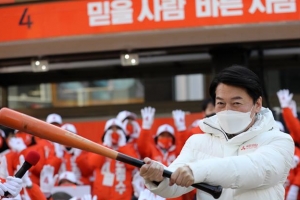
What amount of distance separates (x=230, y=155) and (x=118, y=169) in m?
4.76

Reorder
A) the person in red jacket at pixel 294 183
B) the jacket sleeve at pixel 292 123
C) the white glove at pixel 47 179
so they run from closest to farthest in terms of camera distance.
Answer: the white glove at pixel 47 179 → the person in red jacket at pixel 294 183 → the jacket sleeve at pixel 292 123

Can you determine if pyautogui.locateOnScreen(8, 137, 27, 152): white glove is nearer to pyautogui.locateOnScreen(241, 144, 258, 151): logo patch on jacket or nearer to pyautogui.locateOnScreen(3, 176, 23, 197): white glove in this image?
pyautogui.locateOnScreen(3, 176, 23, 197): white glove

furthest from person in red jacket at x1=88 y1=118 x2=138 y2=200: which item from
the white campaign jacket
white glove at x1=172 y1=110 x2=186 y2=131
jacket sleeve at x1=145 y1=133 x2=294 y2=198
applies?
jacket sleeve at x1=145 y1=133 x2=294 y2=198

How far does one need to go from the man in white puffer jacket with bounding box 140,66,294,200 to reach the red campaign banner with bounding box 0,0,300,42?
16.6 feet

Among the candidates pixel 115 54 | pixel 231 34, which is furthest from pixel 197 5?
pixel 115 54

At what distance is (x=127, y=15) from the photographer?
313 inches

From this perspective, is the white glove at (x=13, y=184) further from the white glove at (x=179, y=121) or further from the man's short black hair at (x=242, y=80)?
the white glove at (x=179, y=121)

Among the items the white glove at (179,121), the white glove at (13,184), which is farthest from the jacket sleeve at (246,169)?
the white glove at (179,121)

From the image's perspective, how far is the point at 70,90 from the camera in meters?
9.56

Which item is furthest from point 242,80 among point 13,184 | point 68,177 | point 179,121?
point 179,121

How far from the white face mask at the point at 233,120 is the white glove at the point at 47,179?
4.27 m

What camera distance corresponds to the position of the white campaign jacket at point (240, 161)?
241cm

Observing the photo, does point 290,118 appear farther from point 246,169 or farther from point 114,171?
point 246,169

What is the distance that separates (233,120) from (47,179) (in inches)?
183
